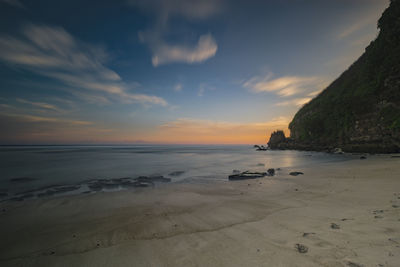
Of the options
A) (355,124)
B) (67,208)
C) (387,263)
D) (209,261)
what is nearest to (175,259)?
(209,261)

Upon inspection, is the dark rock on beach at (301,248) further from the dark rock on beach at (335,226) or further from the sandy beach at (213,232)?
the dark rock on beach at (335,226)

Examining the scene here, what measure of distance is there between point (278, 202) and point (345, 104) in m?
54.7

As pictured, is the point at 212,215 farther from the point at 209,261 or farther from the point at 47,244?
the point at 47,244

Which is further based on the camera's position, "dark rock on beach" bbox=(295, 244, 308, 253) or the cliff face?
the cliff face

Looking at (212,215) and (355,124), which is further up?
(355,124)

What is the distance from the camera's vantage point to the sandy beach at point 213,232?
3.30 meters

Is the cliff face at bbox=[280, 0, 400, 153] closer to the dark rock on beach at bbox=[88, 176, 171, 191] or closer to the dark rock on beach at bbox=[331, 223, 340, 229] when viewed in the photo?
the dark rock on beach at bbox=[331, 223, 340, 229]

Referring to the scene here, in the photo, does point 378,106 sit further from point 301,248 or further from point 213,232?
point 213,232

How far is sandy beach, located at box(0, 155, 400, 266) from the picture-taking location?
3.30m

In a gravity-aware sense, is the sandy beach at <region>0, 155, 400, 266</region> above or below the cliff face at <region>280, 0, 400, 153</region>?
Answer: below

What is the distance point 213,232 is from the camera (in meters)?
4.69

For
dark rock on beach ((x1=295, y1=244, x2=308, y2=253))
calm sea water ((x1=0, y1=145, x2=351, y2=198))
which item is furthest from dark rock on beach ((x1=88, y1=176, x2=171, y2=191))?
dark rock on beach ((x1=295, y1=244, x2=308, y2=253))

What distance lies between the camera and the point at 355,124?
39594mm

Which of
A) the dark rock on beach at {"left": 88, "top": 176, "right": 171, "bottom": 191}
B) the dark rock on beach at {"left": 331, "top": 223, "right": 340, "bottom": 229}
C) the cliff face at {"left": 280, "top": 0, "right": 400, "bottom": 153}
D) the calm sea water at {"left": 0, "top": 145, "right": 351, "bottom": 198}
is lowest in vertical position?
the calm sea water at {"left": 0, "top": 145, "right": 351, "bottom": 198}
